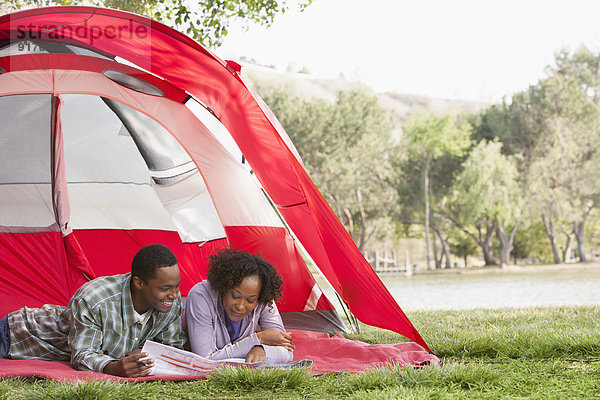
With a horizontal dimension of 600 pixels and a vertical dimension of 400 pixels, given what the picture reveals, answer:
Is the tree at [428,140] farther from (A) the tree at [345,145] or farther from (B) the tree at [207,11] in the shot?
(B) the tree at [207,11]

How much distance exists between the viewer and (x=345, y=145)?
22.4 m

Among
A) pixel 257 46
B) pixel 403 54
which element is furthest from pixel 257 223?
pixel 403 54

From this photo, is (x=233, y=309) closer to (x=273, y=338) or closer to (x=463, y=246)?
(x=273, y=338)

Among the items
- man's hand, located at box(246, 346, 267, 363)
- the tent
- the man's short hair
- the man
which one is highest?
the tent

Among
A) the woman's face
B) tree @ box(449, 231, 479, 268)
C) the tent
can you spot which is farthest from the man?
tree @ box(449, 231, 479, 268)

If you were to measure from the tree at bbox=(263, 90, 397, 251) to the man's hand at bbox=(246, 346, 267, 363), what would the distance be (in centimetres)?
1894

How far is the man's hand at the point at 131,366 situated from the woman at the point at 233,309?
1.05ft

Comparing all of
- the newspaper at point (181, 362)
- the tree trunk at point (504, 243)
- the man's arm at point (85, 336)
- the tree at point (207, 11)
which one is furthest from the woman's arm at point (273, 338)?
the tree trunk at point (504, 243)

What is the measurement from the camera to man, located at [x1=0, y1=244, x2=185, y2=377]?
2.41m

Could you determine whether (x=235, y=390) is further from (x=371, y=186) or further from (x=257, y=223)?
(x=371, y=186)

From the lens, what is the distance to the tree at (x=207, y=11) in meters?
5.64

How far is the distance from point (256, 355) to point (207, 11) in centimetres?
412

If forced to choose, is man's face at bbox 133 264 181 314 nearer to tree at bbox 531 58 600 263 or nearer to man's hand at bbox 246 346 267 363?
man's hand at bbox 246 346 267 363

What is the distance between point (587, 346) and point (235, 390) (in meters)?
1.74
